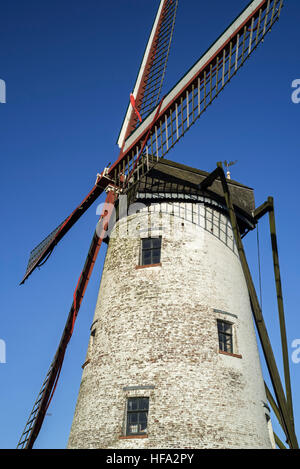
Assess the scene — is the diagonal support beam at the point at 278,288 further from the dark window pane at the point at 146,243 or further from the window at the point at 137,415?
the dark window pane at the point at 146,243

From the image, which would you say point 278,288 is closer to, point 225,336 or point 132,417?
point 225,336

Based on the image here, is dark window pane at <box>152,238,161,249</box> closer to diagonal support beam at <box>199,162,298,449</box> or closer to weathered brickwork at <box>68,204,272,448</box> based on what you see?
weathered brickwork at <box>68,204,272,448</box>

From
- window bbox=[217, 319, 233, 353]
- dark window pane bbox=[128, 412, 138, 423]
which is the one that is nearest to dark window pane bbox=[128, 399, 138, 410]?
dark window pane bbox=[128, 412, 138, 423]

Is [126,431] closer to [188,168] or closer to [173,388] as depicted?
[173,388]

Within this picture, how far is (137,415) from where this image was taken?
12.4 m

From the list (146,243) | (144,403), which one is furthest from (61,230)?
(144,403)

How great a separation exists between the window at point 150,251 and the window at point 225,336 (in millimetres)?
2906

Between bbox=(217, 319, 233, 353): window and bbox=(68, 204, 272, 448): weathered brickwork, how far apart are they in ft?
0.56

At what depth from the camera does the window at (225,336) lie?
1388cm

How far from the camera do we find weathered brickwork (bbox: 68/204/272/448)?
39.8 ft


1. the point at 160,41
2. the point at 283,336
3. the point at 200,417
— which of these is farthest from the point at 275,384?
the point at 160,41

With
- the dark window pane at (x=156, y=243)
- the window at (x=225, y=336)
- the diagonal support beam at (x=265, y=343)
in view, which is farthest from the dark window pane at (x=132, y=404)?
the dark window pane at (x=156, y=243)

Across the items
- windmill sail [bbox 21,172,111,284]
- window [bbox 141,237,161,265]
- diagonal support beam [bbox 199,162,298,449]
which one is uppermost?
windmill sail [bbox 21,172,111,284]
